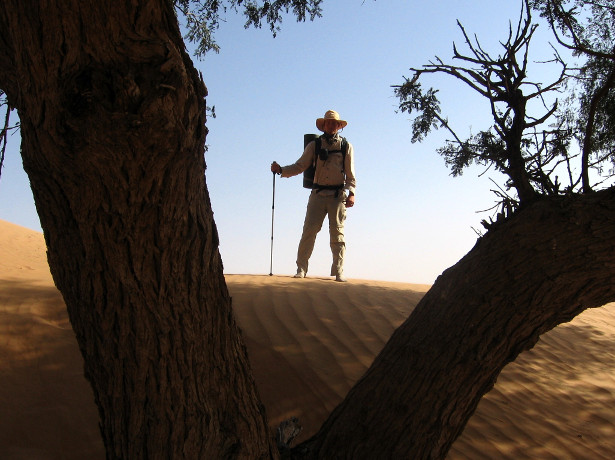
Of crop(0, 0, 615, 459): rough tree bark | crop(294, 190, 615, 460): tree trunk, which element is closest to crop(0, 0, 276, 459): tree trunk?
crop(0, 0, 615, 459): rough tree bark

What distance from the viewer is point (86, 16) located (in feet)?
5.82

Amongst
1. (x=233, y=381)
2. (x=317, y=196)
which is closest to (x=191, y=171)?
(x=233, y=381)

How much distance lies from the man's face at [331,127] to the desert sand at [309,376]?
2158mm

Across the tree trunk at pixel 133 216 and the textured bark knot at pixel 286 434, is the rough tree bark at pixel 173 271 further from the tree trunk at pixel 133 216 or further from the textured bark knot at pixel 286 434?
the textured bark knot at pixel 286 434

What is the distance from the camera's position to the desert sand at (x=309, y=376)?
11.9 feet

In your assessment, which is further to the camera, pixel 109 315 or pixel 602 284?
pixel 602 284

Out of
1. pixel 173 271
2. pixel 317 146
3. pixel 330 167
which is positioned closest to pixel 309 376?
pixel 173 271

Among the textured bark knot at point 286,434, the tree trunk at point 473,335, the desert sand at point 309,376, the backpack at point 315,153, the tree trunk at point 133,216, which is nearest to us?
the tree trunk at point 133,216

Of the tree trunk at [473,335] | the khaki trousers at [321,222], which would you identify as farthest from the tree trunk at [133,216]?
the khaki trousers at [321,222]

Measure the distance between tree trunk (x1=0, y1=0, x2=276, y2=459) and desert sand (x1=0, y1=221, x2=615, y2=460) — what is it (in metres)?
1.53

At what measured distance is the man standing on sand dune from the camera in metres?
7.34

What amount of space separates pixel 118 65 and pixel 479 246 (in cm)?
183

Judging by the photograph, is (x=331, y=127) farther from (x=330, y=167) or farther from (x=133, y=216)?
(x=133, y=216)

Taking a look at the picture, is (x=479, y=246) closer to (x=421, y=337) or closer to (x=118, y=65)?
(x=421, y=337)
